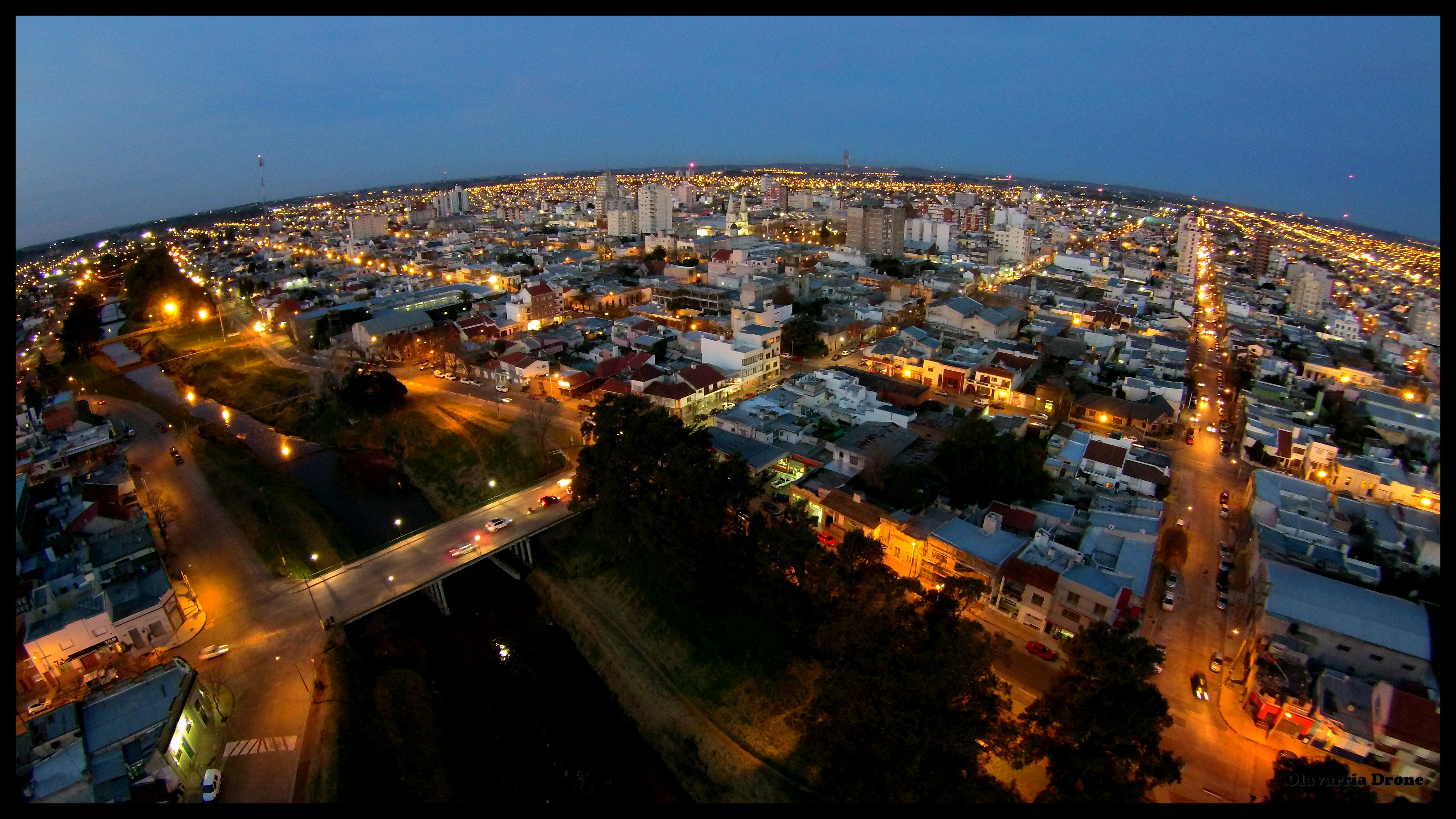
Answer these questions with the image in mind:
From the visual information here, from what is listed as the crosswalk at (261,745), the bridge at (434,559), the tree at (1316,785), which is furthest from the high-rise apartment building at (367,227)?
the tree at (1316,785)

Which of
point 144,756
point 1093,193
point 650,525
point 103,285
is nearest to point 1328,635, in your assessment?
point 650,525

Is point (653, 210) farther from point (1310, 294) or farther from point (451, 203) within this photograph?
point (1310, 294)

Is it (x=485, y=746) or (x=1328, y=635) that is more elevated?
(x=1328, y=635)

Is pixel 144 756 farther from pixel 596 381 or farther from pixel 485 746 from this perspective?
pixel 596 381

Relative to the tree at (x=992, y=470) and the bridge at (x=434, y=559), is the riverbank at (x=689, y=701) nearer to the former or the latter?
the bridge at (x=434, y=559)

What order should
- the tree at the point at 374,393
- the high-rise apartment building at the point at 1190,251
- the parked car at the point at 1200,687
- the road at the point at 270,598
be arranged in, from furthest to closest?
the high-rise apartment building at the point at 1190,251 < the tree at the point at 374,393 < the parked car at the point at 1200,687 < the road at the point at 270,598

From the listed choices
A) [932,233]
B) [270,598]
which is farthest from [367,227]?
[270,598]

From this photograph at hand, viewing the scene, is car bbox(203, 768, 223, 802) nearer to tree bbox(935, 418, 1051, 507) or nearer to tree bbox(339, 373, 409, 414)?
tree bbox(339, 373, 409, 414)
